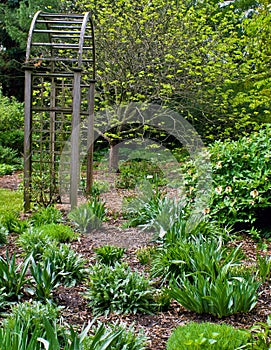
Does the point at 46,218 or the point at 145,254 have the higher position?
the point at 46,218

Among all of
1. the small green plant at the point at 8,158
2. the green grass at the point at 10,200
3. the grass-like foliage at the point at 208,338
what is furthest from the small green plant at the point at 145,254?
the small green plant at the point at 8,158

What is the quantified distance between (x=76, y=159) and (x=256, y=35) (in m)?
5.57

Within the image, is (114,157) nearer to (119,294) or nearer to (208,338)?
(119,294)

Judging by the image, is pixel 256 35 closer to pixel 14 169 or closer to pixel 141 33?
pixel 141 33

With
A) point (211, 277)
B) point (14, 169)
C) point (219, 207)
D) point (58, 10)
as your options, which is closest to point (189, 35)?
point (58, 10)

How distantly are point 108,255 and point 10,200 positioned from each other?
11.0 ft

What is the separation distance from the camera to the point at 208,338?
228 centimetres

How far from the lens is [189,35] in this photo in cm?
918

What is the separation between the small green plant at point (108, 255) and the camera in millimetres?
3825

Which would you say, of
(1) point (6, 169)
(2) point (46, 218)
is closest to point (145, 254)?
(2) point (46, 218)

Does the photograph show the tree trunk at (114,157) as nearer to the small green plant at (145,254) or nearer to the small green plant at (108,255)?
the small green plant at (145,254)

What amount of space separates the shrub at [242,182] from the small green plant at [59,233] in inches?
58.4

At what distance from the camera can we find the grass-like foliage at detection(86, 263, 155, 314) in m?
2.98

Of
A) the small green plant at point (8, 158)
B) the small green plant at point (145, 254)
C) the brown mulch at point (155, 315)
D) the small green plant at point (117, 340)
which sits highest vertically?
the small green plant at point (8, 158)
